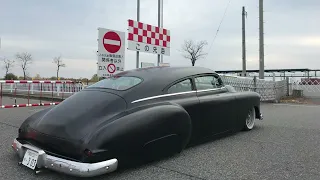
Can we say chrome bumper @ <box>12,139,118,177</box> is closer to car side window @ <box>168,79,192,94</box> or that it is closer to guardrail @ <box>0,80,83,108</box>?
car side window @ <box>168,79,192,94</box>

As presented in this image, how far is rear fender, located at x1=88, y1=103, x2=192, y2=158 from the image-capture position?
109 inches

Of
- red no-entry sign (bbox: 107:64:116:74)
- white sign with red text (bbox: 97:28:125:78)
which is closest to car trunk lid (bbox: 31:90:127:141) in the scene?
white sign with red text (bbox: 97:28:125:78)

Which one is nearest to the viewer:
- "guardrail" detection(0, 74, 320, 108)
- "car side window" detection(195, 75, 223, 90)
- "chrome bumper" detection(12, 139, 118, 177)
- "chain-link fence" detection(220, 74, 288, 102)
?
"chrome bumper" detection(12, 139, 118, 177)

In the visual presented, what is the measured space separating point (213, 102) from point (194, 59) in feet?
104

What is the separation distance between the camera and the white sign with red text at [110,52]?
713cm

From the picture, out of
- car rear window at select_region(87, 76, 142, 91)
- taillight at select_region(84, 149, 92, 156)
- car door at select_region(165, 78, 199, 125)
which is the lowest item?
taillight at select_region(84, 149, 92, 156)

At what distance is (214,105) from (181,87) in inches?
25.0

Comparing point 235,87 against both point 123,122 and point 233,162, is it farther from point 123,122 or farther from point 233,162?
point 123,122

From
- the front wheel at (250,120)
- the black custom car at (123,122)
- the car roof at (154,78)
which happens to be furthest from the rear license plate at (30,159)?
the front wheel at (250,120)

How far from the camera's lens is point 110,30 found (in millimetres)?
7281

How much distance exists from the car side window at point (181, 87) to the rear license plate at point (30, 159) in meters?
1.75

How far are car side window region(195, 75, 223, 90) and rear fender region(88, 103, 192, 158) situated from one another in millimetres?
759

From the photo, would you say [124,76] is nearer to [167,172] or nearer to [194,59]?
[167,172]

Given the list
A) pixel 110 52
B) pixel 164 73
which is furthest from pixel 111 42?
pixel 164 73
